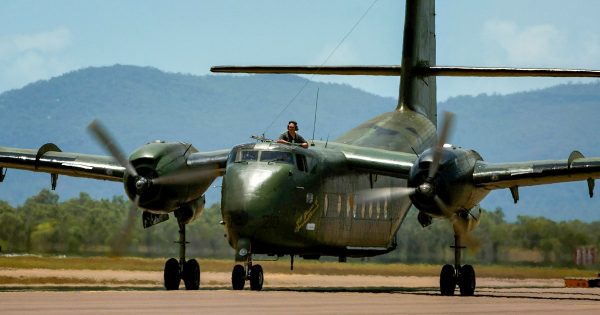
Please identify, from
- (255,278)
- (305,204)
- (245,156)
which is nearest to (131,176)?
(245,156)

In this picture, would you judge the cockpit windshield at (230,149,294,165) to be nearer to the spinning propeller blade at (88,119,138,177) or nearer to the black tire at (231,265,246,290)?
the black tire at (231,265,246,290)

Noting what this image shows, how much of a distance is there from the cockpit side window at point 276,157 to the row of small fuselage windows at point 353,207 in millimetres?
1738

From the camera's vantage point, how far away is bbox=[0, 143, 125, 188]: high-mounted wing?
94.7ft

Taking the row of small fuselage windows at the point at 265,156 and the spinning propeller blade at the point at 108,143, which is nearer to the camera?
the row of small fuselage windows at the point at 265,156

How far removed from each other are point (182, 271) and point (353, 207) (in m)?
4.40

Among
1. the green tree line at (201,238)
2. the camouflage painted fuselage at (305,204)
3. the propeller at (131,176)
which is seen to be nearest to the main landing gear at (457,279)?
the camouflage painted fuselage at (305,204)

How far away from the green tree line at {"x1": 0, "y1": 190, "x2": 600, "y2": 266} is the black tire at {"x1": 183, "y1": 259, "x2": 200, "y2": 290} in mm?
16363

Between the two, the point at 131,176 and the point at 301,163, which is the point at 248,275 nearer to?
the point at 301,163

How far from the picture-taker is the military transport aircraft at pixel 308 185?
25.8 m

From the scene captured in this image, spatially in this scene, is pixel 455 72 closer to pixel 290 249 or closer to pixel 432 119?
pixel 432 119

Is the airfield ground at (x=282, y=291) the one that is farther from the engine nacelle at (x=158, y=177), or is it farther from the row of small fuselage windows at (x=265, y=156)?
the row of small fuselage windows at (x=265, y=156)

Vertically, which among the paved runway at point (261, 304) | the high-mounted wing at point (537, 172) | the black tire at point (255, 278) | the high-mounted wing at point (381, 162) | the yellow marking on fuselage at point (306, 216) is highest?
the high-mounted wing at point (381, 162)

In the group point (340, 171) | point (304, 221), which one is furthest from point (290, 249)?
point (340, 171)

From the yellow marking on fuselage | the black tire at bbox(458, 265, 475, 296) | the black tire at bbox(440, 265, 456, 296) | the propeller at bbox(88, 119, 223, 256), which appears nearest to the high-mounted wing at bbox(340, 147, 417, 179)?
the yellow marking on fuselage
